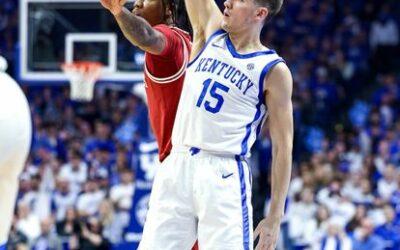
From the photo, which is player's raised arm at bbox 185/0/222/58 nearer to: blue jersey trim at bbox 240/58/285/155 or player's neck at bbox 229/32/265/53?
player's neck at bbox 229/32/265/53

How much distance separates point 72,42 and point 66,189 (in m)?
3.20

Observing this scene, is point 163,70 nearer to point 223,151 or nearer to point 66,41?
point 223,151

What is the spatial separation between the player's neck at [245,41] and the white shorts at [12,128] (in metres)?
1.67

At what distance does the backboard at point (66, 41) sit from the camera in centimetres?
1296

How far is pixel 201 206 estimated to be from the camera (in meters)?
5.29

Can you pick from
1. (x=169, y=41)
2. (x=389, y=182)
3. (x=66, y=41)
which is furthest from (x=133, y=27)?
(x=389, y=182)

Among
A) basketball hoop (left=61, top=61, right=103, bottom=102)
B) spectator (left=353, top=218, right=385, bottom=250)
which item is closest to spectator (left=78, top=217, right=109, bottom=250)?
basketball hoop (left=61, top=61, right=103, bottom=102)

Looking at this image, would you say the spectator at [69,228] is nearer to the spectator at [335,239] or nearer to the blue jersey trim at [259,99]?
the spectator at [335,239]

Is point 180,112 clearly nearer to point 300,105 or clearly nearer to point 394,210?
point 394,210

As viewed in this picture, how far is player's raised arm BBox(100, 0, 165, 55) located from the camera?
511 centimetres

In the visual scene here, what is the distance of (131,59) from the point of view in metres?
13.1

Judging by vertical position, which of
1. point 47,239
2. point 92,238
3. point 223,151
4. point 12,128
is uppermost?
point 12,128

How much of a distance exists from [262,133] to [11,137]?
13416mm

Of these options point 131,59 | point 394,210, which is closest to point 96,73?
point 131,59
